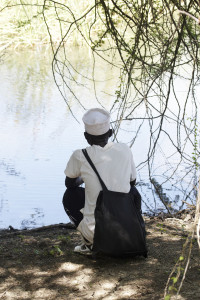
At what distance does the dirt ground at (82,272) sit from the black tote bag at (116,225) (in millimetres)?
118

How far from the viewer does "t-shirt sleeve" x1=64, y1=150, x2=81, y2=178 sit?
3410mm

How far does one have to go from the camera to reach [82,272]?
131 inches

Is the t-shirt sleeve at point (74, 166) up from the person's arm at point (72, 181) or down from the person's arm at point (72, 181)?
up

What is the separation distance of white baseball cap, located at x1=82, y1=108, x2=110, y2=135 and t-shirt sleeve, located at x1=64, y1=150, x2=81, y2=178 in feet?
0.51

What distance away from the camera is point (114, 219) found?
10.8 ft

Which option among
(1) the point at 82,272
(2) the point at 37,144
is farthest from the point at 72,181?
(2) the point at 37,144

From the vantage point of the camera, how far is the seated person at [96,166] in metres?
3.35

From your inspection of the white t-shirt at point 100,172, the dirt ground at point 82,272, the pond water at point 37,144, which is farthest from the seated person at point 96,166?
the pond water at point 37,144

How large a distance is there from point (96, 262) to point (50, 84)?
25.9 feet

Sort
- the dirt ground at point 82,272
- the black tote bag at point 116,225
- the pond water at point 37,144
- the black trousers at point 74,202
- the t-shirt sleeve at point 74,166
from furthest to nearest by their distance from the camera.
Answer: the pond water at point 37,144 → the black trousers at point 74,202 → the t-shirt sleeve at point 74,166 → the black tote bag at point 116,225 → the dirt ground at point 82,272

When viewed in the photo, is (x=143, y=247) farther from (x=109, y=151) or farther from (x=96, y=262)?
(x=109, y=151)

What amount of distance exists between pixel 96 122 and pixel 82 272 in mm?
850

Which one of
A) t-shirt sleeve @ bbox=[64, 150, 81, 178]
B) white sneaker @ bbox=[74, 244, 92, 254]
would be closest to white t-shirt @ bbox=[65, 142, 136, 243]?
t-shirt sleeve @ bbox=[64, 150, 81, 178]

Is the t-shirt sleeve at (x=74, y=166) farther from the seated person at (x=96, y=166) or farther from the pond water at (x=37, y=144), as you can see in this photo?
the pond water at (x=37, y=144)
